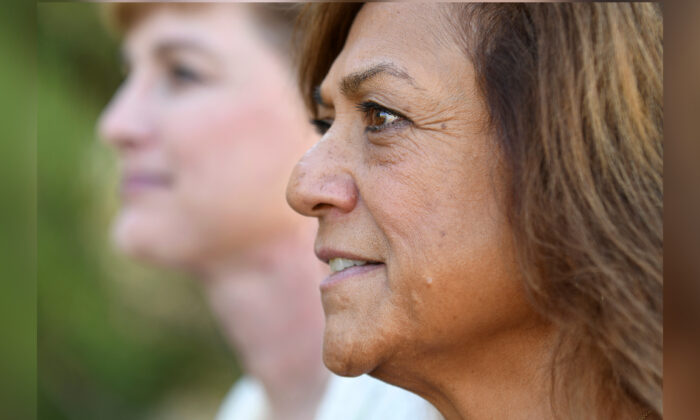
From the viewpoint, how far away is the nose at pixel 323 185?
1.61 m

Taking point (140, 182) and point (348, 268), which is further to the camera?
point (140, 182)

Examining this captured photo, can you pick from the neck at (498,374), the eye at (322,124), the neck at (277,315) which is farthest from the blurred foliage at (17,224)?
the neck at (498,374)

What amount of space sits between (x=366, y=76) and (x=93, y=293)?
1118mm

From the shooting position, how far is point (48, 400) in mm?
2205

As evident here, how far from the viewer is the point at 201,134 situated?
2330 mm

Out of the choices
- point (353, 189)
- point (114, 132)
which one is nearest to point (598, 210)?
point (353, 189)

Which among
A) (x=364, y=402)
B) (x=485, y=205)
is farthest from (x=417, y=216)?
(x=364, y=402)

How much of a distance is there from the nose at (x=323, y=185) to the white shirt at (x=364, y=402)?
61 centimetres

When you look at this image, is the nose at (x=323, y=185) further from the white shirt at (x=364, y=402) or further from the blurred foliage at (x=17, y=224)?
the blurred foliage at (x=17, y=224)

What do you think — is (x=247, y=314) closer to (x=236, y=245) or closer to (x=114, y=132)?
(x=236, y=245)

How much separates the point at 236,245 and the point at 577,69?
1252 millimetres

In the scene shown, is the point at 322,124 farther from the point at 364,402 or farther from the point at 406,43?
the point at 364,402

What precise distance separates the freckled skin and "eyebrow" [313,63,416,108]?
0.01 m

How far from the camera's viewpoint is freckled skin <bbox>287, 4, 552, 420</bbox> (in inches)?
60.8
